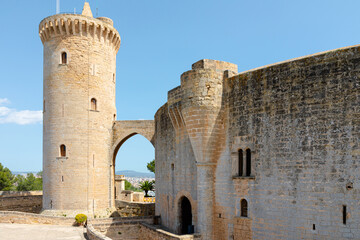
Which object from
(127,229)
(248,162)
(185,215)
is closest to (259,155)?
(248,162)

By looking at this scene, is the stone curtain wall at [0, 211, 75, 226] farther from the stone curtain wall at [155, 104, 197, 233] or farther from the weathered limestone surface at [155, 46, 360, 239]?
the weathered limestone surface at [155, 46, 360, 239]

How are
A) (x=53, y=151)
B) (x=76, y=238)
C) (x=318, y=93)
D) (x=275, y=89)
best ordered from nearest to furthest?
(x=318, y=93)
(x=275, y=89)
(x=76, y=238)
(x=53, y=151)

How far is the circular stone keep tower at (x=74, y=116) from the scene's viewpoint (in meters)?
20.8

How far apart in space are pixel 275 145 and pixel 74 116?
557 inches

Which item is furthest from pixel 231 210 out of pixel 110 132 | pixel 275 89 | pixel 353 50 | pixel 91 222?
pixel 110 132

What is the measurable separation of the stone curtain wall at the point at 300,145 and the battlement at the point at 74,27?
13.0 meters

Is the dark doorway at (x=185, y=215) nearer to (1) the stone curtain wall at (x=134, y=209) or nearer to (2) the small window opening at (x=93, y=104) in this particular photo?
(1) the stone curtain wall at (x=134, y=209)

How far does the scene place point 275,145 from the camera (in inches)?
440

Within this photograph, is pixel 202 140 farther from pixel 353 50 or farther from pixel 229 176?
pixel 353 50

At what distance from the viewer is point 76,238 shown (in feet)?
49.3

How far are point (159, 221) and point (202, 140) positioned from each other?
7625 mm

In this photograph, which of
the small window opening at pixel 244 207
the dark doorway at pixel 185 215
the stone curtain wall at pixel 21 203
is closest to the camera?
the small window opening at pixel 244 207

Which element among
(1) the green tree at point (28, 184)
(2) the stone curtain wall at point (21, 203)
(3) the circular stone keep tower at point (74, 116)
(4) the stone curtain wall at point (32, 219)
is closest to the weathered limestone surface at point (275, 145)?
(4) the stone curtain wall at point (32, 219)

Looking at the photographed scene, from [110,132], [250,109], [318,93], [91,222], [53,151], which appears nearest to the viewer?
[318,93]
